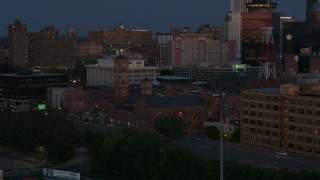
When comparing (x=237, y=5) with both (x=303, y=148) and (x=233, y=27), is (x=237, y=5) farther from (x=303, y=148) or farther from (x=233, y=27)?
(x=303, y=148)

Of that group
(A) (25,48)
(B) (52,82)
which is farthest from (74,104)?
(A) (25,48)

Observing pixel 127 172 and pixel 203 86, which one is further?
pixel 203 86

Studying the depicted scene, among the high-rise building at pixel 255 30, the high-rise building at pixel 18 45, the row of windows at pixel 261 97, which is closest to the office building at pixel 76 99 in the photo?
the row of windows at pixel 261 97

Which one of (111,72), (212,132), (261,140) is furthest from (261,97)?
(111,72)

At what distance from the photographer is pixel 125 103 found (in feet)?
160

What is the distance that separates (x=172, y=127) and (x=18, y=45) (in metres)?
73.5

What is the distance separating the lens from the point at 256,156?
32.0 metres

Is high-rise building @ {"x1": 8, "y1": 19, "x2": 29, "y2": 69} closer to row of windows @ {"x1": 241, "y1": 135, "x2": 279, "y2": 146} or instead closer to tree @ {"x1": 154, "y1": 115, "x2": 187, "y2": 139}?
tree @ {"x1": 154, "y1": 115, "x2": 187, "y2": 139}

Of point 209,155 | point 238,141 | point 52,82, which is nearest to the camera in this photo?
point 209,155

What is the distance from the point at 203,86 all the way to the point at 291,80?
14789mm

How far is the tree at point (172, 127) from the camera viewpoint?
39625 millimetres

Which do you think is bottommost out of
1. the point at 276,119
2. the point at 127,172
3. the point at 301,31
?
the point at 127,172

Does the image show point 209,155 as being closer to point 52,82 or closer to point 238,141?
point 238,141

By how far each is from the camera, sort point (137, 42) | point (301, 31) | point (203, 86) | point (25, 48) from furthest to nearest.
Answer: point (137, 42) → point (25, 48) → point (301, 31) → point (203, 86)
